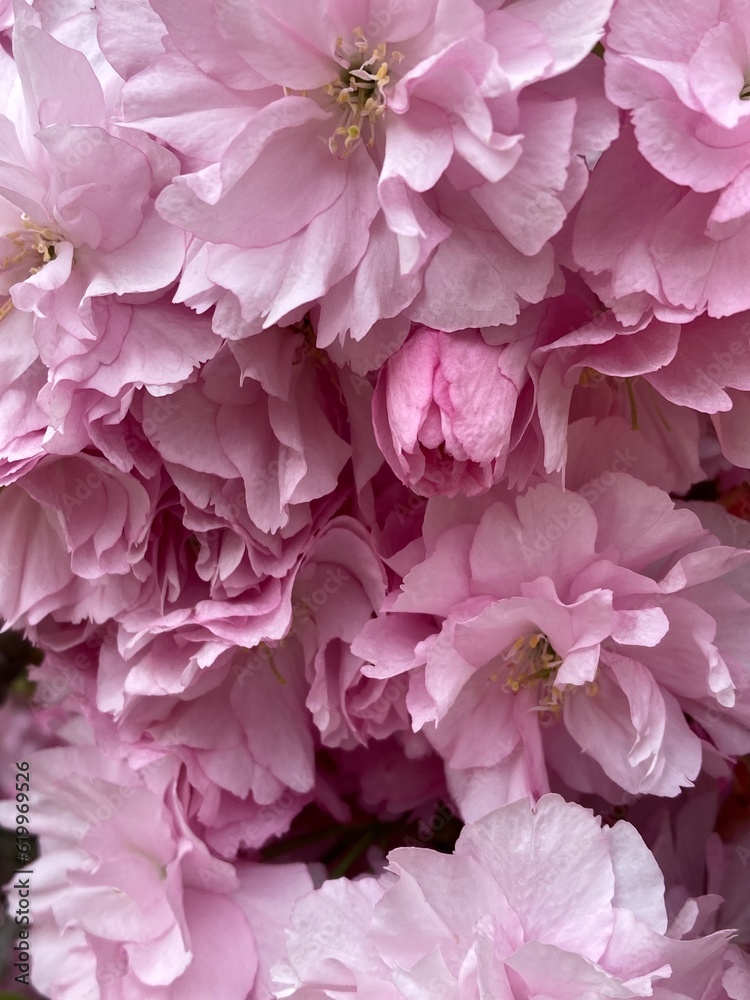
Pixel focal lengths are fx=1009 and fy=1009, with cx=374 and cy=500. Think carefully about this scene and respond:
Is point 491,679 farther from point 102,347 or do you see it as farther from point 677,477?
point 102,347

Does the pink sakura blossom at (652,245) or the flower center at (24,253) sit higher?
the pink sakura blossom at (652,245)

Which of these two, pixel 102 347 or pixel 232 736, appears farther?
pixel 232 736

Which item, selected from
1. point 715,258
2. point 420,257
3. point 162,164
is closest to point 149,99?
point 162,164

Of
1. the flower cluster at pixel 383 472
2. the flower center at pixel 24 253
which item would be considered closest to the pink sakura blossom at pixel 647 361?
the flower cluster at pixel 383 472

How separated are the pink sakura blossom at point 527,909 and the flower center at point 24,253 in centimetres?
33

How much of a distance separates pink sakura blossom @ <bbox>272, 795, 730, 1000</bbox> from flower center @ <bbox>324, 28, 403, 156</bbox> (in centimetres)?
32

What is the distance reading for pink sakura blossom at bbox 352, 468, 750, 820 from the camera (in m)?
0.48

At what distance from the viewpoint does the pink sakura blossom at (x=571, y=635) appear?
18.7 inches

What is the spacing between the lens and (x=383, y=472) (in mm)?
542

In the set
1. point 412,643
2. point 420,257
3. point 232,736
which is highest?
point 420,257

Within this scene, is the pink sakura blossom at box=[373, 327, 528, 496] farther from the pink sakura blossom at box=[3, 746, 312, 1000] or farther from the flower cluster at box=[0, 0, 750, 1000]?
the pink sakura blossom at box=[3, 746, 312, 1000]

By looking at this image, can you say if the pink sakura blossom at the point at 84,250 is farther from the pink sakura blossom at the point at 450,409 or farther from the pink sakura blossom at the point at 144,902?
the pink sakura blossom at the point at 144,902

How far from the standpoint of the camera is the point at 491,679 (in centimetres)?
54

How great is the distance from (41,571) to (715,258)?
0.39m
